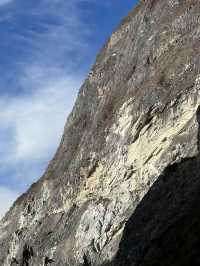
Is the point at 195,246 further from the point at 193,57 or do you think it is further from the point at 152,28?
the point at 152,28

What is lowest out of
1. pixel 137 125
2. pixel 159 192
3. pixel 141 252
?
pixel 141 252

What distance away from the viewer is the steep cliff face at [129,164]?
113 ft

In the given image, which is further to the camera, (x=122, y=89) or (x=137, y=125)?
(x=122, y=89)

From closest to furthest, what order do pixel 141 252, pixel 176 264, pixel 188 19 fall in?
pixel 176 264 → pixel 141 252 → pixel 188 19

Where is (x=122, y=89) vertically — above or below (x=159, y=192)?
above

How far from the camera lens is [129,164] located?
154 feet

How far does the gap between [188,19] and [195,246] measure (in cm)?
2991

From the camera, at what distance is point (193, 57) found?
1852 inches

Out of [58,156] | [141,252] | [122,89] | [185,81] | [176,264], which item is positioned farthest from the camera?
[58,156]

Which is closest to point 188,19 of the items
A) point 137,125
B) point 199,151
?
point 137,125

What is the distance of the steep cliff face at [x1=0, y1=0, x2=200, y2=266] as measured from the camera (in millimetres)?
34531

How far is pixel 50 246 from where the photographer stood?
54.2 m

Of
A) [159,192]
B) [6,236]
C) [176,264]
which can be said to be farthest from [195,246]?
[6,236]

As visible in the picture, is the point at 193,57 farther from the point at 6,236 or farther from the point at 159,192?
the point at 6,236
